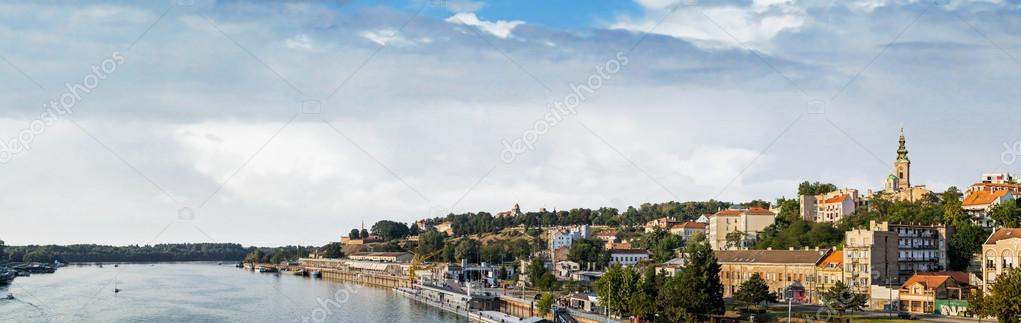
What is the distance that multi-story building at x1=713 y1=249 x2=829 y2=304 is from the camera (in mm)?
46031

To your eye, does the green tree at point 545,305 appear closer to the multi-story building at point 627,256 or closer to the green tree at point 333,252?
the multi-story building at point 627,256

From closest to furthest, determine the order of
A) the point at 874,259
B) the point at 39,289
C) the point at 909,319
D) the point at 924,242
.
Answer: the point at 909,319
the point at 874,259
the point at 924,242
the point at 39,289

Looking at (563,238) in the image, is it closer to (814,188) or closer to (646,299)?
(814,188)

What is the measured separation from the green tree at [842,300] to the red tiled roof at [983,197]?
2556 centimetres

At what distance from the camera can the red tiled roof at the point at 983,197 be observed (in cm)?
5889

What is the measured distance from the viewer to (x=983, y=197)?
59969mm

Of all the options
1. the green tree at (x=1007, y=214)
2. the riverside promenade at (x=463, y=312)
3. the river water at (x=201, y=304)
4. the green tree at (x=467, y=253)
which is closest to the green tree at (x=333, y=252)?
the green tree at (x=467, y=253)

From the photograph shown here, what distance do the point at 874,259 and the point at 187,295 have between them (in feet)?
154

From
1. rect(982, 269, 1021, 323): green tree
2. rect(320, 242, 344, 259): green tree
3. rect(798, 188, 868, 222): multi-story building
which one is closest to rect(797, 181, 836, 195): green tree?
rect(798, 188, 868, 222): multi-story building

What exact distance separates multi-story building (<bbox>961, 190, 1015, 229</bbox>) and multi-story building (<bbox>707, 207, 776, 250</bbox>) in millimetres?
13254

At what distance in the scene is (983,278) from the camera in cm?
4100

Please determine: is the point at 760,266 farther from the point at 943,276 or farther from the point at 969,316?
the point at 969,316

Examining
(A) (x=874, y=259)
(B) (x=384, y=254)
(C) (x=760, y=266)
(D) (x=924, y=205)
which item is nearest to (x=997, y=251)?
(A) (x=874, y=259)

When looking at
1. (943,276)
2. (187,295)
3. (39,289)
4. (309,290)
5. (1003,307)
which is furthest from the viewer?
(309,290)
